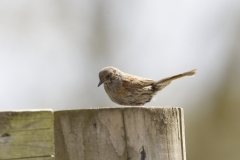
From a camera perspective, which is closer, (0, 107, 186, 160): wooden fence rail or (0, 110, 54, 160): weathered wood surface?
(0, 110, 54, 160): weathered wood surface

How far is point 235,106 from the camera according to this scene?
1230cm

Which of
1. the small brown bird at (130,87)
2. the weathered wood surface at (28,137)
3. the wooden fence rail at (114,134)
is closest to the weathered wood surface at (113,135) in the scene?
the wooden fence rail at (114,134)

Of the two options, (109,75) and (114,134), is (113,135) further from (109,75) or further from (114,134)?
(109,75)

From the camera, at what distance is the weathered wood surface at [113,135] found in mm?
3607

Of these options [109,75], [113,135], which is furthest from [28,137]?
[109,75]

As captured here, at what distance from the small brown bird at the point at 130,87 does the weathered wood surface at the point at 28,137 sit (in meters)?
3.60

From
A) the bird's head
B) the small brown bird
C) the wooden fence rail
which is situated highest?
the bird's head

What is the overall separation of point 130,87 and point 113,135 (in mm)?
3123

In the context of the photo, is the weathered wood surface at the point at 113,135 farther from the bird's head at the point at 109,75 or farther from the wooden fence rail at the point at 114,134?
the bird's head at the point at 109,75

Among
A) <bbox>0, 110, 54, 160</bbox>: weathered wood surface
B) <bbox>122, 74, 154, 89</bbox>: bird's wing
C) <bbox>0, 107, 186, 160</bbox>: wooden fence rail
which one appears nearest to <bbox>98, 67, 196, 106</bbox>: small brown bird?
<bbox>122, 74, 154, 89</bbox>: bird's wing

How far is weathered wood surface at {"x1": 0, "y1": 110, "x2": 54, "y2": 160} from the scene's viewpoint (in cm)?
305

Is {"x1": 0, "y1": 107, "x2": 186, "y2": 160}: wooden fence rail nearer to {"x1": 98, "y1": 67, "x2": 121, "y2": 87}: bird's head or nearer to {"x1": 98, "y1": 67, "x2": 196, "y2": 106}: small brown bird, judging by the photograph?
{"x1": 98, "y1": 67, "x2": 196, "y2": 106}: small brown bird

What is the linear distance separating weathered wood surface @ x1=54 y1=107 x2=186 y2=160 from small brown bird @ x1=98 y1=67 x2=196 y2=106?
294cm

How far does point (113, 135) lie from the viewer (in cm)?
361
